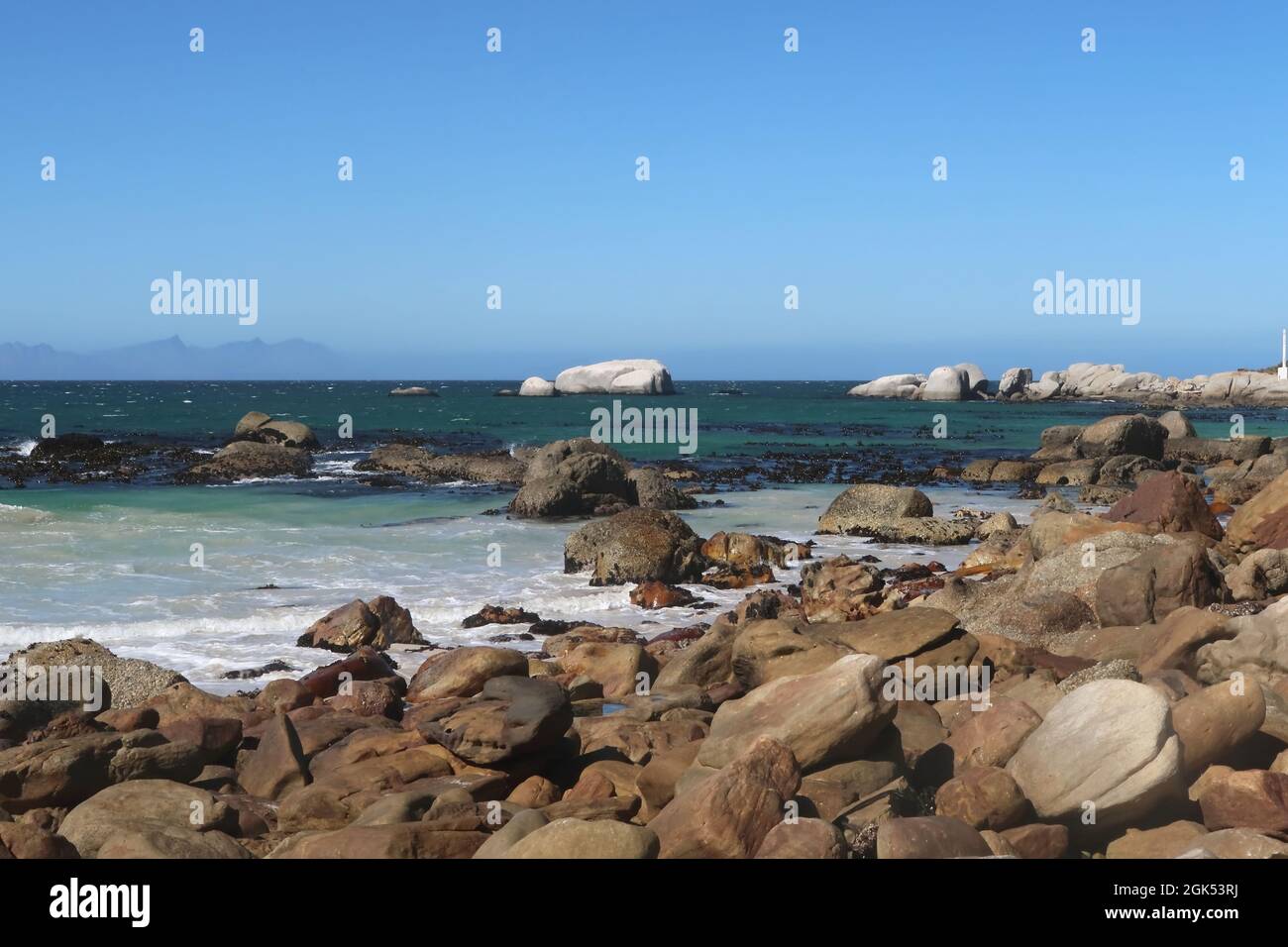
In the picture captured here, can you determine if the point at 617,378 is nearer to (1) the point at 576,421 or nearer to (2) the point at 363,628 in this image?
(1) the point at 576,421

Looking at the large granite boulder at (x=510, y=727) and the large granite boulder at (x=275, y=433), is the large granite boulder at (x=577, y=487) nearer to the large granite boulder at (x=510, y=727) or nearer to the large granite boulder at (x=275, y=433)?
the large granite boulder at (x=510, y=727)

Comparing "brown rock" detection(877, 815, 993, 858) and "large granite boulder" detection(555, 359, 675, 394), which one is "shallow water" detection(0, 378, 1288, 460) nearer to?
"large granite boulder" detection(555, 359, 675, 394)

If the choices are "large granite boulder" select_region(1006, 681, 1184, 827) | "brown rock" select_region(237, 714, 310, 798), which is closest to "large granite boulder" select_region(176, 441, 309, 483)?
"brown rock" select_region(237, 714, 310, 798)

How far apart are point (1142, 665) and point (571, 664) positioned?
5669mm

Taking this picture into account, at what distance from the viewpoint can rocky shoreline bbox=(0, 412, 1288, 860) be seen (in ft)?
21.5

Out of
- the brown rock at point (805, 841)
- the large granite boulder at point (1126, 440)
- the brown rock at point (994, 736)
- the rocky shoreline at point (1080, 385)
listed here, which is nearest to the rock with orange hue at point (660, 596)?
the brown rock at point (994, 736)

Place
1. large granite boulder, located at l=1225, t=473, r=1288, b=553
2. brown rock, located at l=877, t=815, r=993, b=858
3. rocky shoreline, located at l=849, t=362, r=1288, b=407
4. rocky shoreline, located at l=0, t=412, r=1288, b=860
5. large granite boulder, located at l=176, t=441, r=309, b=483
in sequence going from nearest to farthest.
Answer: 1. brown rock, located at l=877, t=815, r=993, b=858
2. rocky shoreline, located at l=0, t=412, r=1288, b=860
3. large granite boulder, located at l=1225, t=473, r=1288, b=553
4. large granite boulder, located at l=176, t=441, r=309, b=483
5. rocky shoreline, located at l=849, t=362, r=1288, b=407

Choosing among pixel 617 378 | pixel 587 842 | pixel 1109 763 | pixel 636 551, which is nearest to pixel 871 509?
pixel 636 551

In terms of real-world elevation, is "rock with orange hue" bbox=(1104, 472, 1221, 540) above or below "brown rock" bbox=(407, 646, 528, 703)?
above

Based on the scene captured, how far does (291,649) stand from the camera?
13711 millimetres

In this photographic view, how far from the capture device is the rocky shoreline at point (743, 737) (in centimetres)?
655

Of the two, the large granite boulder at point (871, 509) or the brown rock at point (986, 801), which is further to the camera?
the large granite boulder at point (871, 509)
